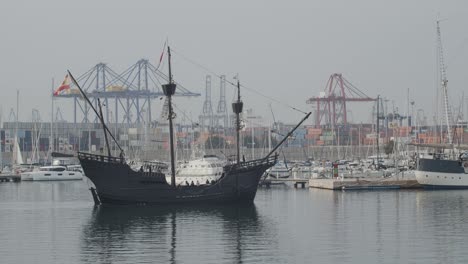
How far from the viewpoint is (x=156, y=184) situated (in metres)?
57.4

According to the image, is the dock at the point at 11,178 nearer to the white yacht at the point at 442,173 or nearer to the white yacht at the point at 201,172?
the white yacht at the point at 201,172

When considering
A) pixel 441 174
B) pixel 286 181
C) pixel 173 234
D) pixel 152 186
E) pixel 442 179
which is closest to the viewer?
pixel 173 234

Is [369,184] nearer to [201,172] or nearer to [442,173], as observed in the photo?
[442,173]

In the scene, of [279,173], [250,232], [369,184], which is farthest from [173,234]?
[279,173]

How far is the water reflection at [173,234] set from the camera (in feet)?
115

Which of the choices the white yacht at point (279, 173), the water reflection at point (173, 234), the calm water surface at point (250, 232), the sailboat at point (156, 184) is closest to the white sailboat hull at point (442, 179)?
the calm water surface at point (250, 232)

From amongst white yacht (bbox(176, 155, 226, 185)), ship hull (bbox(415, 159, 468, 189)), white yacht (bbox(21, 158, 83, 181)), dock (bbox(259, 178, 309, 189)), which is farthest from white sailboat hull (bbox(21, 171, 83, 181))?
ship hull (bbox(415, 159, 468, 189))

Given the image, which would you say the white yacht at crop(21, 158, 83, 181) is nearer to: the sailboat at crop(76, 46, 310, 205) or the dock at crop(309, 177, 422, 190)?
the dock at crop(309, 177, 422, 190)

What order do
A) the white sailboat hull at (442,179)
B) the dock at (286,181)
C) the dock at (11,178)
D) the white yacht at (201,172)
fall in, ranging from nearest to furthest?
the white yacht at (201,172) → the white sailboat hull at (442,179) → the dock at (286,181) → the dock at (11,178)

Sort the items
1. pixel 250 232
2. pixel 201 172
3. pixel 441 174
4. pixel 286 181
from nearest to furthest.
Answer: pixel 250 232, pixel 201 172, pixel 441 174, pixel 286 181

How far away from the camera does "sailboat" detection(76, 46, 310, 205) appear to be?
5653 cm

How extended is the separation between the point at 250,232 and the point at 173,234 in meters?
3.34

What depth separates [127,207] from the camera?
188 ft

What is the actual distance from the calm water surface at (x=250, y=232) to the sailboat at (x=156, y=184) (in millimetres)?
1006
